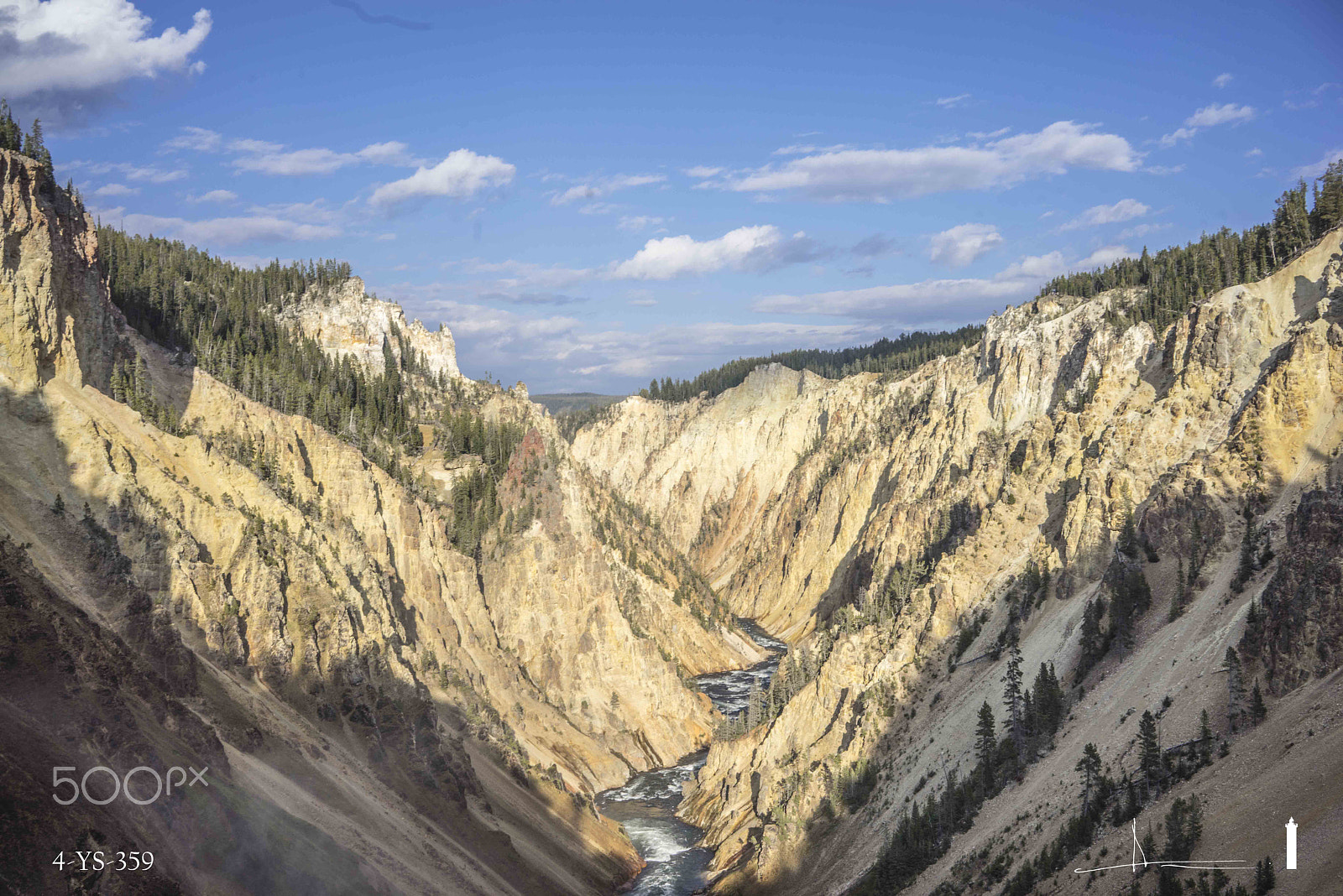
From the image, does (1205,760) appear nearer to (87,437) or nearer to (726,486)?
(87,437)

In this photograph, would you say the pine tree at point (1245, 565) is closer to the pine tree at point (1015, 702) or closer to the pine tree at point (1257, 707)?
the pine tree at point (1257, 707)

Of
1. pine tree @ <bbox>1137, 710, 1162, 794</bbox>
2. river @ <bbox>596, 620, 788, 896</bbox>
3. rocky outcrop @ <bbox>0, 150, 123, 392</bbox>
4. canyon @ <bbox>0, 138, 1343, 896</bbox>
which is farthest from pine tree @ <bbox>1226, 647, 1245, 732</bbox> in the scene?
rocky outcrop @ <bbox>0, 150, 123, 392</bbox>

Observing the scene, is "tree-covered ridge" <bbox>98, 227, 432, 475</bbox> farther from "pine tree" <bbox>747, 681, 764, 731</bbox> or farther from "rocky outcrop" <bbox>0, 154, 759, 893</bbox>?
"pine tree" <bbox>747, 681, 764, 731</bbox>

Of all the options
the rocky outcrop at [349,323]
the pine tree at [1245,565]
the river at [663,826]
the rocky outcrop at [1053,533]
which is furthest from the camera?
the rocky outcrop at [349,323]

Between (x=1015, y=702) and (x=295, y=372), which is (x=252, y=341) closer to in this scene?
(x=295, y=372)

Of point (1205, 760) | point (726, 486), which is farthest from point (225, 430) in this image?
point (726, 486)
